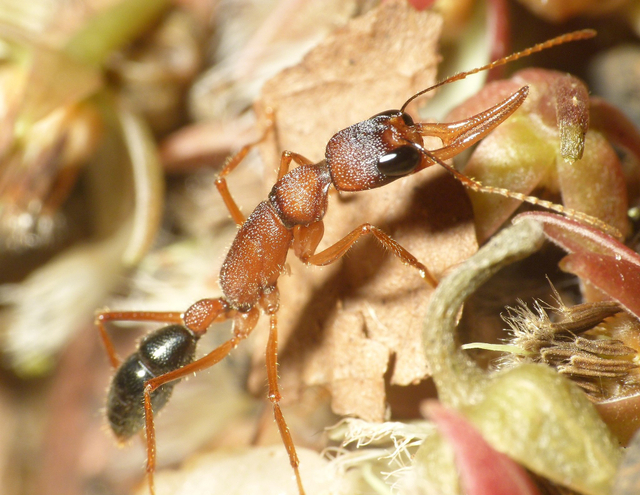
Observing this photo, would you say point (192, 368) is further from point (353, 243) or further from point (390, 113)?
point (390, 113)

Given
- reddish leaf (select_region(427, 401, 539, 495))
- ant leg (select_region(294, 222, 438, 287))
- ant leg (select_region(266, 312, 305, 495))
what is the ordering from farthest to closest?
ant leg (select_region(266, 312, 305, 495))
ant leg (select_region(294, 222, 438, 287))
reddish leaf (select_region(427, 401, 539, 495))

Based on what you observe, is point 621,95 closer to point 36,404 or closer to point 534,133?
point 534,133

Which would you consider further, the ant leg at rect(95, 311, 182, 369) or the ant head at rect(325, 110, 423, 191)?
the ant leg at rect(95, 311, 182, 369)

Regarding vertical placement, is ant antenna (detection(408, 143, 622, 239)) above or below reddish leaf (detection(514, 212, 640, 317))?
above

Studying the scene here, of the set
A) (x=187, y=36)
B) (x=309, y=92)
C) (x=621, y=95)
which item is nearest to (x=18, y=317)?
(x=187, y=36)

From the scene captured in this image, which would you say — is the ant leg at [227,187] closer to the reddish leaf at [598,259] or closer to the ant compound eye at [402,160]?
the ant compound eye at [402,160]

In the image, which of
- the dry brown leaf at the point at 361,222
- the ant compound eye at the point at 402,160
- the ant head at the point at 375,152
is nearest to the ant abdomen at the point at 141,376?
the dry brown leaf at the point at 361,222

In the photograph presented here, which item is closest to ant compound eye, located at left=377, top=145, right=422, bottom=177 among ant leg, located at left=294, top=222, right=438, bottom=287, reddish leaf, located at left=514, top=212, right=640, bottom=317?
ant leg, located at left=294, top=222, right=438, bottom=287

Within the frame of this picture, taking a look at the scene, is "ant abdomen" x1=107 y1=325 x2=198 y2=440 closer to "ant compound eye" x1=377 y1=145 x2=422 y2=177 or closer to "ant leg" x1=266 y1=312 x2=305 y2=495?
"ant leg" x1=266 y1=312 x2=305 y2=495
